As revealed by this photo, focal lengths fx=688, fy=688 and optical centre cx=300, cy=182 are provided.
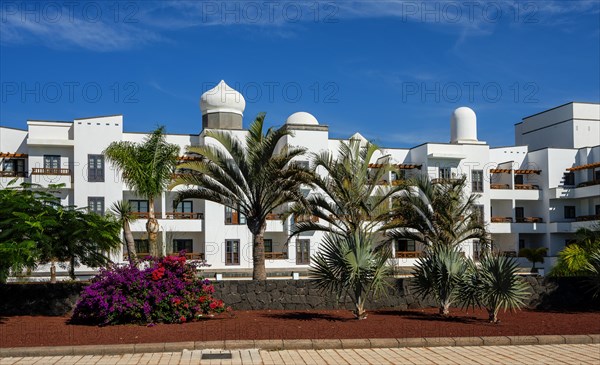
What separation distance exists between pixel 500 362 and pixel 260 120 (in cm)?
1268

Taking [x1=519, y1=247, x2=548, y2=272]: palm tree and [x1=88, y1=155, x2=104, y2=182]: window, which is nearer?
[x1=88, y1=155, x2=104, y2=182]: window

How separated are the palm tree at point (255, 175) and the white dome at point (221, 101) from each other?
23366mm

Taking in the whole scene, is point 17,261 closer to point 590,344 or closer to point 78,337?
point 78,337

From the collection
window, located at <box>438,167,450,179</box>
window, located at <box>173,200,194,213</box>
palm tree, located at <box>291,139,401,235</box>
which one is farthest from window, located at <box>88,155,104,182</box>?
window, located at <box>438,167,450,179</box>

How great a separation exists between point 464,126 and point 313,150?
1425cm

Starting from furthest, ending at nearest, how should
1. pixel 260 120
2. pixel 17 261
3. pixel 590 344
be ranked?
1. pixel 260 120
2. pixel 17 261
3. pixel 590 344

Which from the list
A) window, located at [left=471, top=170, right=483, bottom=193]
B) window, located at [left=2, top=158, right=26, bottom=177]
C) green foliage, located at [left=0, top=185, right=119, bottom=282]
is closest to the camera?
green foliage, located at [left=0, top=185, right=119, bottom=282]

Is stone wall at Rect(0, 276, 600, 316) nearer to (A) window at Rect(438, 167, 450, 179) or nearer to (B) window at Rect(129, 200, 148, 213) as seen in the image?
(B) window at Rect(129, 200, 148, 213)

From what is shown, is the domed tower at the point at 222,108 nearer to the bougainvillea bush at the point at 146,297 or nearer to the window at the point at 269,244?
the window at the point at 269,244

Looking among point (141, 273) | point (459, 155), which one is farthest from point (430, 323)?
point (459, 155)

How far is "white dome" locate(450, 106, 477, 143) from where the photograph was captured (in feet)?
172

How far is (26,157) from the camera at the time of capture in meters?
42.7

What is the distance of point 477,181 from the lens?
49.7 m

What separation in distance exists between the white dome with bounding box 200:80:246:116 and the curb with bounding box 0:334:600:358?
33.8 metres
